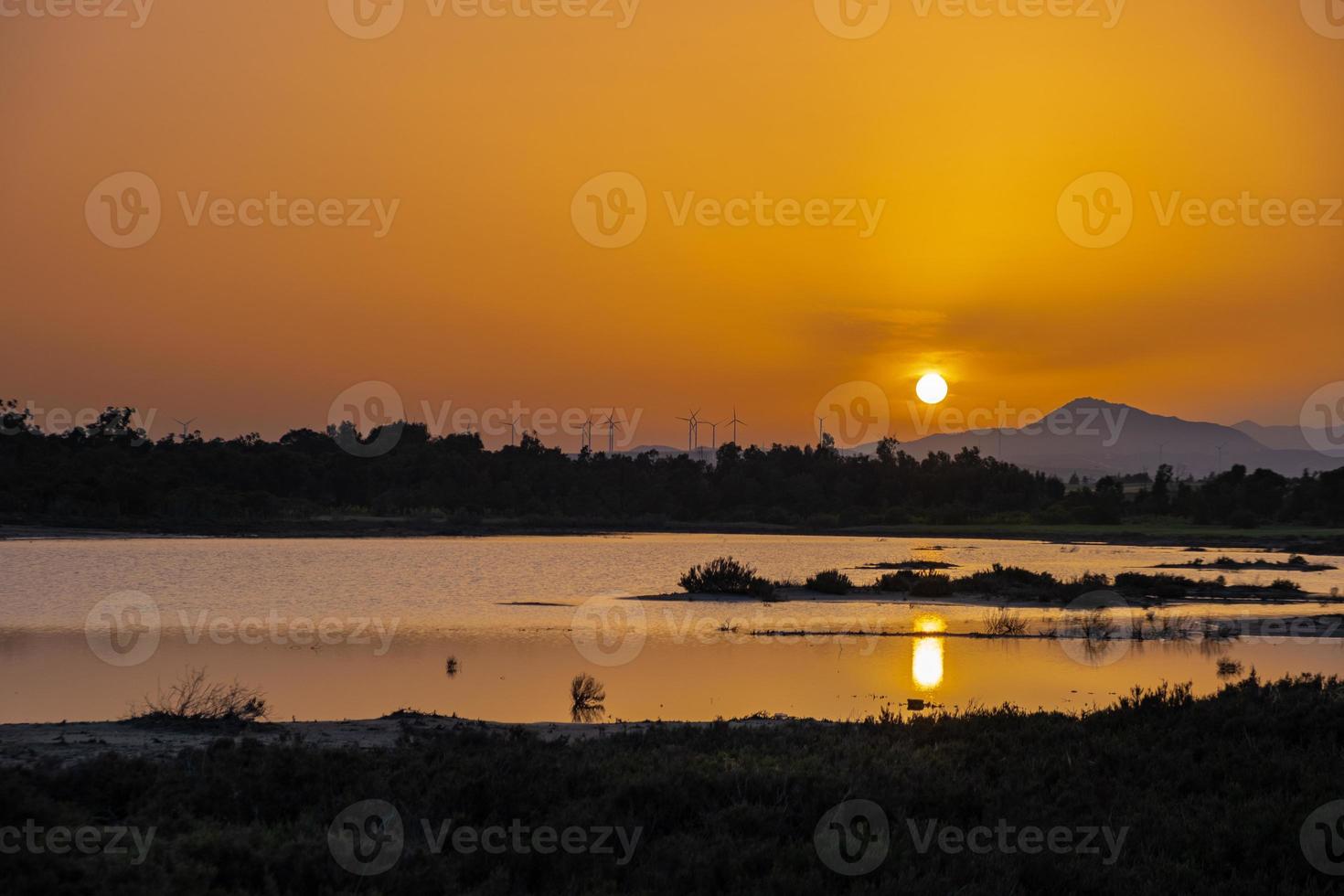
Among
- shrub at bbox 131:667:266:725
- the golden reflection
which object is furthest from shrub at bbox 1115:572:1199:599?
shrub at bbox 131:667:266:725

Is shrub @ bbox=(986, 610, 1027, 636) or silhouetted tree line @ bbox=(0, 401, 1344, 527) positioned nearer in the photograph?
shrub @ bbox=(986, 610, 1027, 636)

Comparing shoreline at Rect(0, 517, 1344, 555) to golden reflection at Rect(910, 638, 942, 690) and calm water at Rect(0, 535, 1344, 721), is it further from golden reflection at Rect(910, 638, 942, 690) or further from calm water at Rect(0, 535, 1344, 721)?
golden reflection at Rect(910, 638, 942, 690)

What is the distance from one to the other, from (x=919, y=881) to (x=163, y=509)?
4419 inches

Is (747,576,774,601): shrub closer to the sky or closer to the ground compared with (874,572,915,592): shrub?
closer to the ground

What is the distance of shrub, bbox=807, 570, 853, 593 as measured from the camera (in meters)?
47.9

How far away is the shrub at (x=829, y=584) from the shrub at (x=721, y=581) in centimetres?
246

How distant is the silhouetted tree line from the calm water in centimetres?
6028

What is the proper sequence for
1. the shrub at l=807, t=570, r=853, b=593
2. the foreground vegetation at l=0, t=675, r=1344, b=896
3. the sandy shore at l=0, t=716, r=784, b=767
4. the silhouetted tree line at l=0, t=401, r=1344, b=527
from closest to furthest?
the foreground vegetation at l=0, t=675, r=1344, b=896 < the sandy shore at l=0, t=716, r=784, b=767 < the shrub at l=807, t=570, r=853, b=593 < the silhouetted tree line at l=0, t=401, r=1344, b=527

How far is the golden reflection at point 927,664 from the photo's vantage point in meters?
25.5

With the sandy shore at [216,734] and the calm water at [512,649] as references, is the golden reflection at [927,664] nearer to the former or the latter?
the calm water at [512,649]

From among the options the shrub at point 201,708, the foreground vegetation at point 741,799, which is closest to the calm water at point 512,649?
the shrub at point 201,708

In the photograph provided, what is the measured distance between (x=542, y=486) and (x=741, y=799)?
140128mm

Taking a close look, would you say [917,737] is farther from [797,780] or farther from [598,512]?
[598,512]

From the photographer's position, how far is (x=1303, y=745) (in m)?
16.0
